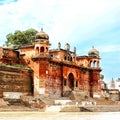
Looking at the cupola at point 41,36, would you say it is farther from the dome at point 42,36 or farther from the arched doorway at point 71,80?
the arched doorway at point 71,80

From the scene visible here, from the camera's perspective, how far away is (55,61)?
4512cm

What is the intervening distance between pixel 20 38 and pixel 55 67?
537 inches

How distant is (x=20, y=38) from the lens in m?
57.4

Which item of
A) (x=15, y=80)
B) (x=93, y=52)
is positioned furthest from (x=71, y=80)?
(x=15, y=80)

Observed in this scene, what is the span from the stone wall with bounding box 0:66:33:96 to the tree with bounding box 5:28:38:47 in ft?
49.6

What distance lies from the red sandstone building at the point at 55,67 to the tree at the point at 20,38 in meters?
8.13

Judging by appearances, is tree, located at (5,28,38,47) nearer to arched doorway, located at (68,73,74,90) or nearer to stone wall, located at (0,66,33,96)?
arched doorway, located at (68,73,74,90)

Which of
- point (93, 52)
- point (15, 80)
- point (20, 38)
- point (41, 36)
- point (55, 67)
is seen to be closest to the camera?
→ point (15, 80)

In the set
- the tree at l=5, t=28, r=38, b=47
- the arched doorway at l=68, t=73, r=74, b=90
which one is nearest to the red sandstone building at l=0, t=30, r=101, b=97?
the arched doorway at l=68, t=73, r=74, b=90

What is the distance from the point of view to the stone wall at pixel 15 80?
3925 cm

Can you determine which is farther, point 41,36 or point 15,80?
point 41,36

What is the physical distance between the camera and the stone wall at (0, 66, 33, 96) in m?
39.2

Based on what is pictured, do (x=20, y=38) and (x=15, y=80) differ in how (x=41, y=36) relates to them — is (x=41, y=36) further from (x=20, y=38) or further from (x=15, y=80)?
(x=20, y=38)

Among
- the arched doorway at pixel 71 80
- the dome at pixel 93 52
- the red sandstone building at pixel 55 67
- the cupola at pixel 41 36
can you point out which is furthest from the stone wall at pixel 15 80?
the dome at pixel 93 52
